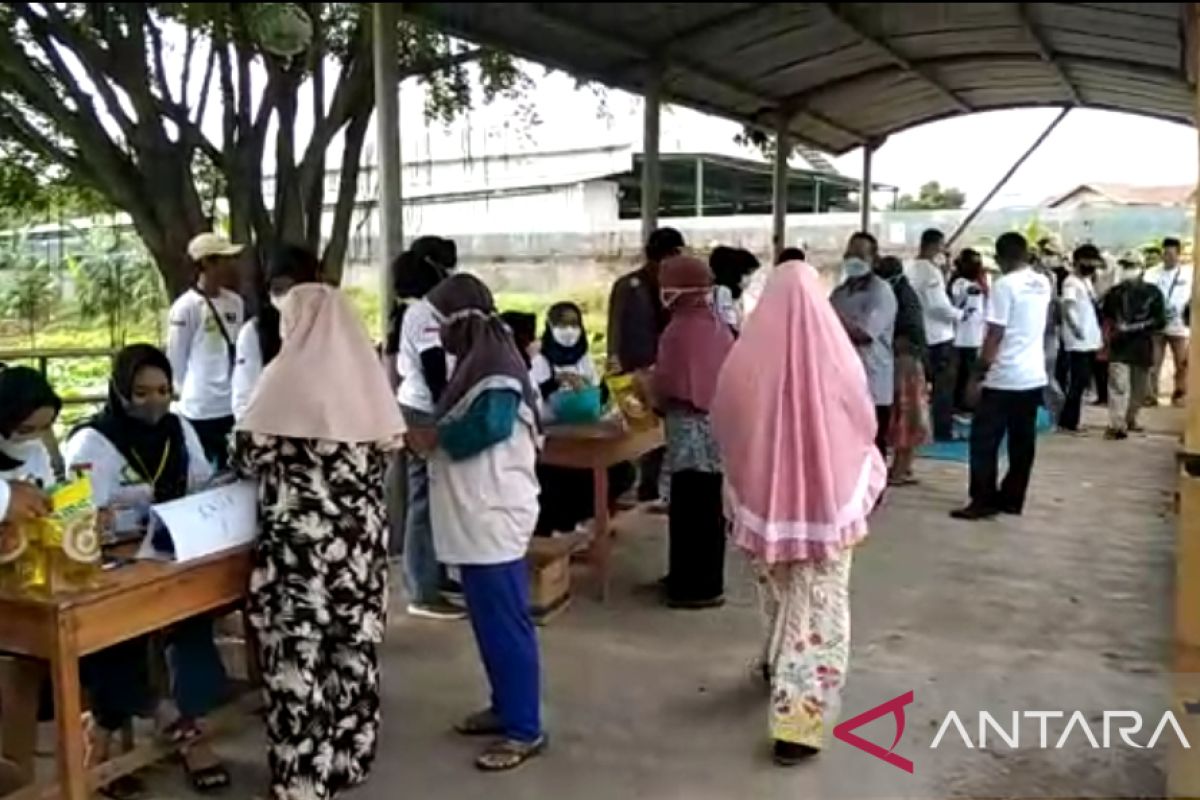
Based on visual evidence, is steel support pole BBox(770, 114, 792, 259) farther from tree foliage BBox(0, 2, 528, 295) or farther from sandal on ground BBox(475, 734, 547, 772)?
sandal on ground BBox(475, 734, 547, 772)

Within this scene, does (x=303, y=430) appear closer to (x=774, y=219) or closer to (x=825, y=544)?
(x=825, y=544)

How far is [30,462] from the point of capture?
10.4 feet

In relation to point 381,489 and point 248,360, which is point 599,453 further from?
point 381,489

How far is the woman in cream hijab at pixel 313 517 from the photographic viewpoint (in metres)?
3.00

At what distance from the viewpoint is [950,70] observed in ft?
23.7

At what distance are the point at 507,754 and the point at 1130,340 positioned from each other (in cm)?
706

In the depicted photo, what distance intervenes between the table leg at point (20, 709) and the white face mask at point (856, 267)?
455 centimetres

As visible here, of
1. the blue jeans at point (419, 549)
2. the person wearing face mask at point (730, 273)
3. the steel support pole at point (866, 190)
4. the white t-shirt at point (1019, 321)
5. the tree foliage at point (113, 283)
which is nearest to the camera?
the blue jeans at point (419, 549)

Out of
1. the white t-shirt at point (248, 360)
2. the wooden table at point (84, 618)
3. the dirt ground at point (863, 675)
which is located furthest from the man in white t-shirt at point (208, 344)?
the wooden table at point (84, 618)

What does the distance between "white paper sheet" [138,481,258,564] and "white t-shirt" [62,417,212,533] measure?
143 millimetres

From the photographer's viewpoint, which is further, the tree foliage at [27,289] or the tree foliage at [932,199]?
the tree foliage at [932,199]

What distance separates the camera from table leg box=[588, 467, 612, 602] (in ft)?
16.3

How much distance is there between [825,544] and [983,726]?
874 mm

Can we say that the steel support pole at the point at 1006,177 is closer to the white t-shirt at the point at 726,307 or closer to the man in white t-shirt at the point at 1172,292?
the man in white t-shirt at the point at 1172,292
